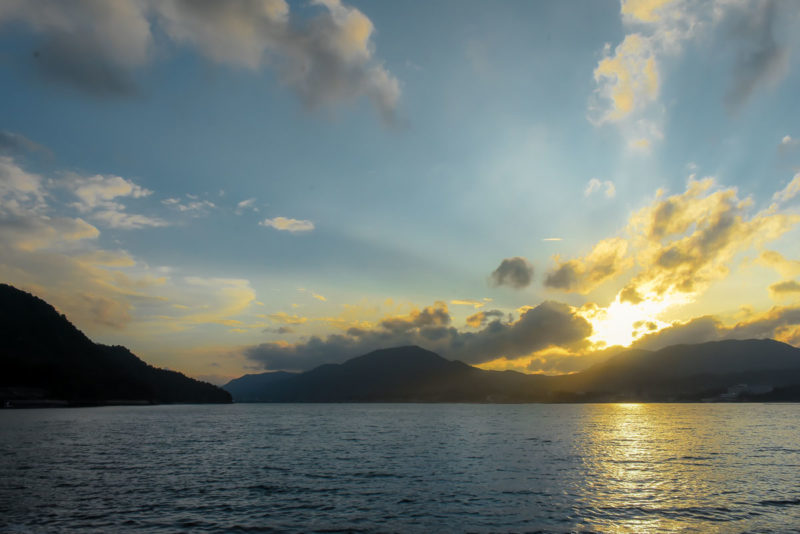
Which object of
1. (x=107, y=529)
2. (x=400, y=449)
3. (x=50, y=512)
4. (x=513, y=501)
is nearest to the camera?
(x=107, y=529)

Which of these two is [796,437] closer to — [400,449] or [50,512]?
[400,449]

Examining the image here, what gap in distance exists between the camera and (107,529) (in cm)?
3369

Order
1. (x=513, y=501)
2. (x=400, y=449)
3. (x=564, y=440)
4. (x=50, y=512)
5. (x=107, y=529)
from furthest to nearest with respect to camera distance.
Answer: (x=564, y=440) < (x=400, y=449) < (x=513, y=501) < (x=50, y=512) < (x=107, y=529)

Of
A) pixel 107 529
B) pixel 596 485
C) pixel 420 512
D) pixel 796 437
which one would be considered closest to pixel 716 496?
pixel 596 485

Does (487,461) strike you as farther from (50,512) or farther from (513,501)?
(50,512)

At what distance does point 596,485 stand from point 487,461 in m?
21.4

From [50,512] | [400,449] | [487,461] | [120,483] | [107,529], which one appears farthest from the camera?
[400,449]

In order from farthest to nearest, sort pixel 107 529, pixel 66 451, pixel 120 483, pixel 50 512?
pixel 66 451 → pixel 120 483 → pixel 50 512 → pixel 107 529

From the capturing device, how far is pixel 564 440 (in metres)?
106

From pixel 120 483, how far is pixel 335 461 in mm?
28896

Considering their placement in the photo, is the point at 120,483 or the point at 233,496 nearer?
the point at 233,496

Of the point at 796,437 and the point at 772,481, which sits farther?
the point at 796,437

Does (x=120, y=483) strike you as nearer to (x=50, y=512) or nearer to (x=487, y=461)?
(x=50, y=512)

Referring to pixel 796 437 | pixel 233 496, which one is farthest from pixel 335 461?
pixel 796 437
